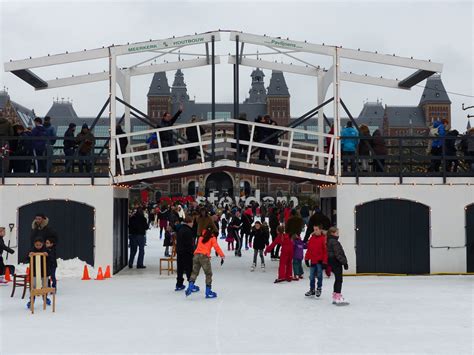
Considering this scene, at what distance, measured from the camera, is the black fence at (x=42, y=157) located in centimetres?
1558

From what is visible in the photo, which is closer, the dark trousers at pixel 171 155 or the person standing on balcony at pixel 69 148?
the person standing on balcony at pixel 69 148

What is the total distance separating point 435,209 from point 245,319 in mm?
8433

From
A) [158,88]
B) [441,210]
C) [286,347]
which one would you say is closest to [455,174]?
[441,210]

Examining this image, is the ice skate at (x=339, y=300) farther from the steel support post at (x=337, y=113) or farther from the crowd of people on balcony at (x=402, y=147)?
the crowd of people on balcony at (x=402, y=147)

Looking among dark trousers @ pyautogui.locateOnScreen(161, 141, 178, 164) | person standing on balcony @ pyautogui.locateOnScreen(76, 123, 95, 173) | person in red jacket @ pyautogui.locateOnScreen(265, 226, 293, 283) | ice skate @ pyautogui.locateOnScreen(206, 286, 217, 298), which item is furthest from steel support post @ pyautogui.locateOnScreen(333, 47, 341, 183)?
person standing on balcony @ pyautogui.locateOnScreen(76, 123, 95, 173)

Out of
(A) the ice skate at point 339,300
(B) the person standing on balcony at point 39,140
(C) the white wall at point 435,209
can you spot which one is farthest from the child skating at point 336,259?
(B) the person standing on balcony at point 39,140

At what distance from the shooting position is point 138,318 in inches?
388

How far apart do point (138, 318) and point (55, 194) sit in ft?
22.7

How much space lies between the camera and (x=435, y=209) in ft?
52.5

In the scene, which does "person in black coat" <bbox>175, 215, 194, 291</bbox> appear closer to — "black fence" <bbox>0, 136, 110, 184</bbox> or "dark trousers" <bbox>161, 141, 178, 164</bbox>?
"black fence" <bbox>0, 136, 110, 184</bbox>

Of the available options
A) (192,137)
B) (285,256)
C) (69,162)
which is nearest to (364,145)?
(285,256)

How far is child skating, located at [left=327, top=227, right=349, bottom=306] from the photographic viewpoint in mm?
10797

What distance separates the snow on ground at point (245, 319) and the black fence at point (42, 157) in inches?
134

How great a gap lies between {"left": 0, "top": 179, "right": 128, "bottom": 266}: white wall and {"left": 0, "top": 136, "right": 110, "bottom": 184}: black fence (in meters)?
0.26
